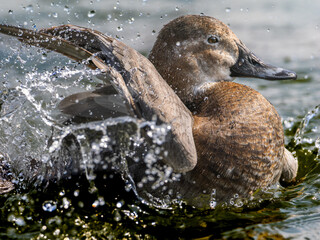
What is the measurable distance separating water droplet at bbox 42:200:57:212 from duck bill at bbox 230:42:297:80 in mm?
1609

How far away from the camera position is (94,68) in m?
2.94

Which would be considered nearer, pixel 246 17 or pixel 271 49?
pixel 271 49

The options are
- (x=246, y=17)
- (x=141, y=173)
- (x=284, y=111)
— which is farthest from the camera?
(x=246, y=17)

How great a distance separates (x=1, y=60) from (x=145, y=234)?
3.37 m

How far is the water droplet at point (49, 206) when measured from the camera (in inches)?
126

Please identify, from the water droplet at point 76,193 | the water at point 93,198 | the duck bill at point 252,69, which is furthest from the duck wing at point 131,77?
the duck bill at point 252,69

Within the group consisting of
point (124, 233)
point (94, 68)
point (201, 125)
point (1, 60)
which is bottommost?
point (1, 60)

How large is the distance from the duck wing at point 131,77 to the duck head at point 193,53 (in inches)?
19.6

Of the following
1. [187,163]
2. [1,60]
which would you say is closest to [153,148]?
[187,163]

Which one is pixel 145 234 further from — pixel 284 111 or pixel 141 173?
pixel 284 111

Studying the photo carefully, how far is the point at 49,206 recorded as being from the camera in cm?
323

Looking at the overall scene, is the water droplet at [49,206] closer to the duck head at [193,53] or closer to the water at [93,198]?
the water at [93,198]

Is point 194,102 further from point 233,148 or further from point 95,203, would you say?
point 95,203

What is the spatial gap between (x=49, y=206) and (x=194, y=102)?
1.21 m
